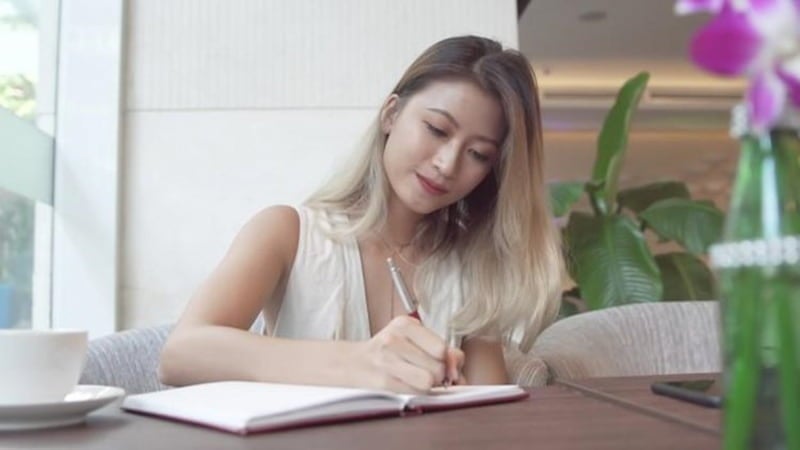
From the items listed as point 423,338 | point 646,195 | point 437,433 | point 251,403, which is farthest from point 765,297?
point 646,195

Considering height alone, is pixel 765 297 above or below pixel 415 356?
above

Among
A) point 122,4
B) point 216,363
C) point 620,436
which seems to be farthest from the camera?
point 122,4

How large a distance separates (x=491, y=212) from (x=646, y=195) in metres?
1.38

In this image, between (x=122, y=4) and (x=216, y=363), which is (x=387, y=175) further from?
(x=122, y=4)

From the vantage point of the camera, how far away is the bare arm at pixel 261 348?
2.56 feet

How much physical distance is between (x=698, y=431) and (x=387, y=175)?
81 cm

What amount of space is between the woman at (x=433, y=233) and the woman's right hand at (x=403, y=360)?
0.30 m

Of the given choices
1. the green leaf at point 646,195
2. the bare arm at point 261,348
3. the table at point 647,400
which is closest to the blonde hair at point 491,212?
the bare arm at point 261,348

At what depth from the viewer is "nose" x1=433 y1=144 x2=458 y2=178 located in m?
1.18

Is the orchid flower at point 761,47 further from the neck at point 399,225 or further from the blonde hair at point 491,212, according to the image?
the neck at point 399,225

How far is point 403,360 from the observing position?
777mm

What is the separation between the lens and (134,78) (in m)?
1.79

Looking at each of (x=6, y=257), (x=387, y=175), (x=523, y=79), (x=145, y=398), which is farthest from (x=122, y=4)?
(x=145, y=398)

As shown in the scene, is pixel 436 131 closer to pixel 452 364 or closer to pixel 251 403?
pixel 452 364
